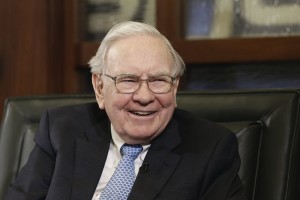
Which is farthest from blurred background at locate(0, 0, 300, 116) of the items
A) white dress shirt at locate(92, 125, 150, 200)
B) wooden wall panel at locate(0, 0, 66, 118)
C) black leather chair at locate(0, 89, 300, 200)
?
white dress shirt at locate(92, 125, 150, 200)

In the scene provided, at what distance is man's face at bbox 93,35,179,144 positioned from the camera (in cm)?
153

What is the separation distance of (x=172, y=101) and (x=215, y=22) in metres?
0.75

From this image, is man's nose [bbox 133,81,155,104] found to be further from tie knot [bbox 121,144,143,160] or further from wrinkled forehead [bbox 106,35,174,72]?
tie knot [bbox 121,144,143,160]

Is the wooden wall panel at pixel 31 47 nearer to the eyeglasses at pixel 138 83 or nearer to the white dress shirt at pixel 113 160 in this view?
the white dress shirt at pixel 113 160

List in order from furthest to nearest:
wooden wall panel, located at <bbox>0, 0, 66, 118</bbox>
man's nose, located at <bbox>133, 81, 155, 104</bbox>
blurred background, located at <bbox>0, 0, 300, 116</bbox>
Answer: wooden wall panel, located at <bbox>0, 0, 66, 118</bbox> → blurred background, located at <bbox>0, 0, 300, 116</bbox> → man's nose, located at <bbox>133, 81, 155, 104</bbox>

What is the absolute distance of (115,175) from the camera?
5.26ft

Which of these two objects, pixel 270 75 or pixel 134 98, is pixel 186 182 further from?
pixel 270 75

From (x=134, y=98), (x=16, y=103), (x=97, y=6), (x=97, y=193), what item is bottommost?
(x=97, y=193)

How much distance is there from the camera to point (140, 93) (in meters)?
1.53

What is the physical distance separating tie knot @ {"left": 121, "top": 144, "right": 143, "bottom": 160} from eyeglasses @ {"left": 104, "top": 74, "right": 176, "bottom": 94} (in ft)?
0.60

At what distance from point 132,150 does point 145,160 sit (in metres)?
0.06

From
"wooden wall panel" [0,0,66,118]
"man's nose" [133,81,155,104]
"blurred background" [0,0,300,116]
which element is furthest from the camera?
"wooden wall panel" [0,0,66,118]

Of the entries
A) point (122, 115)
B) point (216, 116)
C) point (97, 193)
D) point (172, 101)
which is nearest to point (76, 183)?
point (97, 193)

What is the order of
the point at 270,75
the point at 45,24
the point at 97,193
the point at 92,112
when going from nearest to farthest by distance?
the point at 97,193 → the point at 92,112 → the point at 270,75 → the point at 45,24
